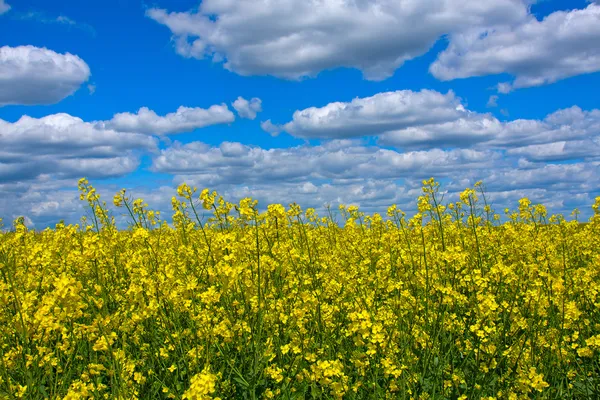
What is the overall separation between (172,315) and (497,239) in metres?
5.41

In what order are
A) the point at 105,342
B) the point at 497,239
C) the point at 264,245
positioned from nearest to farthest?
the point at 105,342 < the point at 264,245 < the point at 497,239

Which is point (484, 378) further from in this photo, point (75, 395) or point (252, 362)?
point (75, 395)

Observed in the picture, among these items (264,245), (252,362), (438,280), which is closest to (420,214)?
(438,280)

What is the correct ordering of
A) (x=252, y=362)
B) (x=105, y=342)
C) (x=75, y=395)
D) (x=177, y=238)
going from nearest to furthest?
(x=75, y=395) < (x=105, y=342) < (x=252, y=362) < (x=177, y=238)

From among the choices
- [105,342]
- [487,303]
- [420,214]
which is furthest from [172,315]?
[420,214]

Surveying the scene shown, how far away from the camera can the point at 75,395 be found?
9.74 ft

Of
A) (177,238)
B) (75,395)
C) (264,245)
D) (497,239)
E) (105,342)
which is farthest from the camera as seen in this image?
(177,238)

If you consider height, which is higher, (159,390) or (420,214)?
(420,214)

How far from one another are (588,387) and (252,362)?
9.50ft

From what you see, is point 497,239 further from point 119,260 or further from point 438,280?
point 119,260

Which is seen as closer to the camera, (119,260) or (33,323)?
(33,323)

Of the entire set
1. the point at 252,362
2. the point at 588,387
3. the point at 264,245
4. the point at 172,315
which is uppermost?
the point at 264,245

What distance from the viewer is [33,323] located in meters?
3.81

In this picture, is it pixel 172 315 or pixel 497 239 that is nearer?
pixel 172 315
